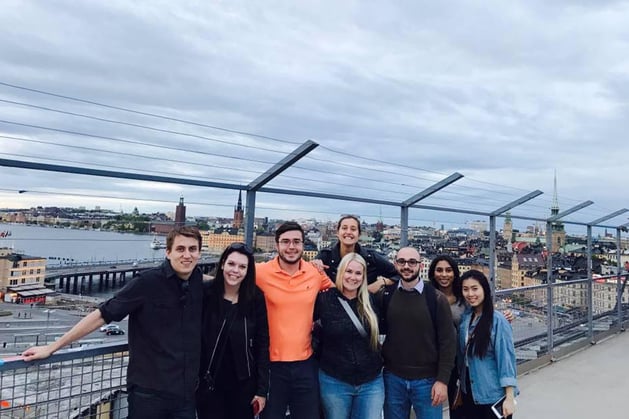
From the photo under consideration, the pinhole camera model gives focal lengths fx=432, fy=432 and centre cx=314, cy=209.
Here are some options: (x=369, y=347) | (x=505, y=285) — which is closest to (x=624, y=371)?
(x=505, y=285)

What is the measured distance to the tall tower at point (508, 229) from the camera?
15.3 ft

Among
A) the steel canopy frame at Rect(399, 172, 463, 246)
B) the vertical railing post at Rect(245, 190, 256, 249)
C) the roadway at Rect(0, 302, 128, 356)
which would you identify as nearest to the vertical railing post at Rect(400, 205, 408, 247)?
the steel canopy frame at Rect(399, 172, 463, 246)

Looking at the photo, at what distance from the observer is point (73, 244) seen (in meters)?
1.99

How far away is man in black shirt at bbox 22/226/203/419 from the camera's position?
1.94 m

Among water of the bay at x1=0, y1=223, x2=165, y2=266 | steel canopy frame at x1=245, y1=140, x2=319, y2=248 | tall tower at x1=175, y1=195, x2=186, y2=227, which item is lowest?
water of the bay at x1=0, y1=223, x2=165, y2=266

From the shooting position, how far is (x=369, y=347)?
7.85 ft

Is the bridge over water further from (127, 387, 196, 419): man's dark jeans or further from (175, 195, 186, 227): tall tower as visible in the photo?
(127, 387, 196, 419): man's dark jeans

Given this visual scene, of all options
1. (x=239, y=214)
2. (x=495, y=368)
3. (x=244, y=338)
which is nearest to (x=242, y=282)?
(x=244, y=338)

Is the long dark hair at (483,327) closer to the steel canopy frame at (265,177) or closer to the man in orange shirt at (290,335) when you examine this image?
the man in orange shirt at (290,335)

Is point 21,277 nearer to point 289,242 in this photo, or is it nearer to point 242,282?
point 242,282

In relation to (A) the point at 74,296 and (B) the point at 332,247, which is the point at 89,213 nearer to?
(A) the point at 74,296

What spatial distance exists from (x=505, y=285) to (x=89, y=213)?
163 inches

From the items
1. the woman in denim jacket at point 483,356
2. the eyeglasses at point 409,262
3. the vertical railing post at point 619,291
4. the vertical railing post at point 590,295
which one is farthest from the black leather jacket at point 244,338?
the vertical railing post at point 619,291

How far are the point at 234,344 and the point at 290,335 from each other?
31cm
